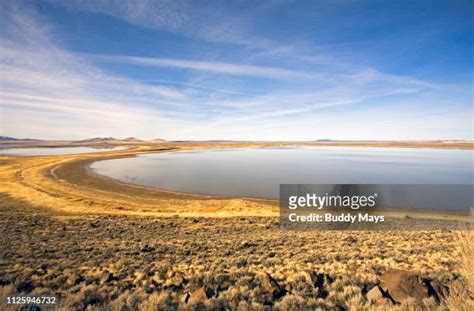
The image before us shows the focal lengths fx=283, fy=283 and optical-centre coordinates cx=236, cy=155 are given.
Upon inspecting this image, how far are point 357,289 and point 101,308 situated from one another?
553 centimetres

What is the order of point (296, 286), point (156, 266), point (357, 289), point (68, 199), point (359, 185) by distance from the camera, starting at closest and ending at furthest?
point (357, 289) < point (296, 286) < point (156, 266) < point (68, 199) < point (359, 185)

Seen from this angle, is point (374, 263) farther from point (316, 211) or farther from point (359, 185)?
point (359, 185)

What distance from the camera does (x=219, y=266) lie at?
8555mm

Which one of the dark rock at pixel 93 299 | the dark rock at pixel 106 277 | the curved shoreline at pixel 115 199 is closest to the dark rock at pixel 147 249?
the dark rock at pixel 106 277

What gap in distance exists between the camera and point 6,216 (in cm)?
1595

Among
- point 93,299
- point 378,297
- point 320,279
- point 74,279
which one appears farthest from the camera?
point 320,279

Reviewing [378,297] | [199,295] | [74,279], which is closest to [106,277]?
[74,279]

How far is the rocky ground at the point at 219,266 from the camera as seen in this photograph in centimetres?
604

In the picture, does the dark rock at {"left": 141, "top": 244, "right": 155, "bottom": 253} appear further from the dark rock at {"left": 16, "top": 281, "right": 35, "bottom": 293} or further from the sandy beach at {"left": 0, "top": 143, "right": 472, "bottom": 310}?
the dark rock at {"left": 16, "top": 281, "right": 35, "bottom": 293}

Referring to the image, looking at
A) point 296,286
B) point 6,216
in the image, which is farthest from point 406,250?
point 6,216

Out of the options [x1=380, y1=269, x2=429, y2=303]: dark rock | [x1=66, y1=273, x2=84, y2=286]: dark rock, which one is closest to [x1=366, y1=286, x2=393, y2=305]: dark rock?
[x1=380, y1=269, x2=429, y2=303]: dark rock

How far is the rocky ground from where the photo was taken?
604 cm

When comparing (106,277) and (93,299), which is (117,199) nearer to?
(106,277)

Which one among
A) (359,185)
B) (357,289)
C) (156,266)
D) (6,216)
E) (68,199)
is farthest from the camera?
(359,185)
